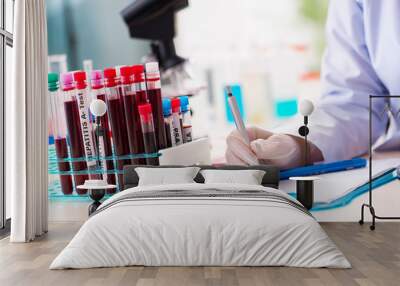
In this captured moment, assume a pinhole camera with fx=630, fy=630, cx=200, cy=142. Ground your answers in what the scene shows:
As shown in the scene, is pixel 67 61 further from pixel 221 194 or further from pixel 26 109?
Answer: pixel 221 194

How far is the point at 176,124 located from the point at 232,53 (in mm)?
960

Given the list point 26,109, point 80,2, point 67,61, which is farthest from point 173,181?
point 80,2

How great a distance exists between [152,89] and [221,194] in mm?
1854

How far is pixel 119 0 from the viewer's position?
256 inches

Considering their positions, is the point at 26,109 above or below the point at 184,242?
above

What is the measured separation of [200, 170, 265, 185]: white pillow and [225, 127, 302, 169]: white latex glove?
16.5 inches

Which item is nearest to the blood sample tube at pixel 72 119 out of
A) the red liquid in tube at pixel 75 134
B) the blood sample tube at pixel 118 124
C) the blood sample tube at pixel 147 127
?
the red liquid in tube at pixel 75 134

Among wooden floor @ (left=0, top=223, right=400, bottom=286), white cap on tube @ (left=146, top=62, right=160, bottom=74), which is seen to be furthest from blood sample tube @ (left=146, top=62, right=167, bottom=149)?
wooden floor @ (left=0, top=223, right=400, bottom=286)

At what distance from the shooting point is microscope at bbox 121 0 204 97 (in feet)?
20.4

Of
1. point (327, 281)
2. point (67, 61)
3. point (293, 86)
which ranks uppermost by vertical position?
point (67, 61)

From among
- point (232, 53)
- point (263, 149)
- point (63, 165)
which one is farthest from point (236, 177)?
point (63, 165)

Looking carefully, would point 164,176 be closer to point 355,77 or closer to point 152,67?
point 152,67

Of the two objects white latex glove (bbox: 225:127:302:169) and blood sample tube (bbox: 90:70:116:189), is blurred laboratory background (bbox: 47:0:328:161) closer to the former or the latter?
white latex glove (bbox: 225:127:302:169)

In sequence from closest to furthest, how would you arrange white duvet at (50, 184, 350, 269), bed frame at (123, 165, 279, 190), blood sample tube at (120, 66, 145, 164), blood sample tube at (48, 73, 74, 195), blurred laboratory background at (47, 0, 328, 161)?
white duvet at (50, 184, 350, 269)
bed frame at (123, 165, 279, 190)
blood sample tube at (120, 66, 145, 164)
blood sample tube at (48, 73, 74, 195)
blurred laboratory background at (47, 0, 328, 161)
